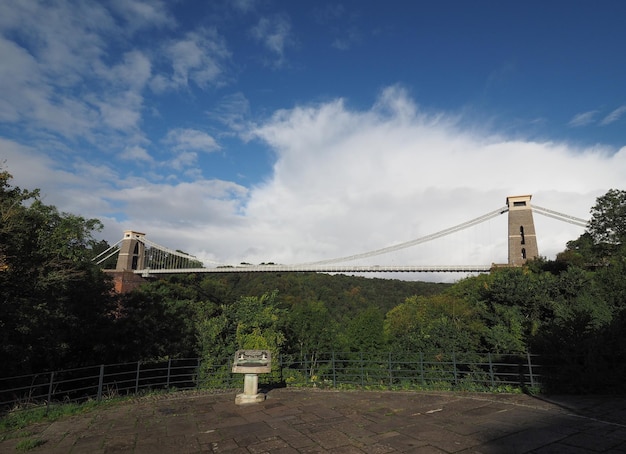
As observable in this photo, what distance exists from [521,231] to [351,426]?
40693mm

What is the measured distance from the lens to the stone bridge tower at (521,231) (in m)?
38.2

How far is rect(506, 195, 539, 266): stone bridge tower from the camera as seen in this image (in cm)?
3819

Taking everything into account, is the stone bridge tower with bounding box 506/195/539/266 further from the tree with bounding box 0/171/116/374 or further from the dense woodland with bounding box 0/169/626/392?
the tree with bounding box 0/171/116/374

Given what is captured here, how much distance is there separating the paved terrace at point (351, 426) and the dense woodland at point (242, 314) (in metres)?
2.88

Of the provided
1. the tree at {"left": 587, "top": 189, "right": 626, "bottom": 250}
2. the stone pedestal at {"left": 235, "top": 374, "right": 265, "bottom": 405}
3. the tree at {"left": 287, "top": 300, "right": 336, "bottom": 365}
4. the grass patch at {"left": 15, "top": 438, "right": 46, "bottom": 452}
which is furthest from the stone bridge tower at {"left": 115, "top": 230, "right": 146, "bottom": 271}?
the tree at {"left": 587, "top": 189, "right": 626, "bottom": 250}

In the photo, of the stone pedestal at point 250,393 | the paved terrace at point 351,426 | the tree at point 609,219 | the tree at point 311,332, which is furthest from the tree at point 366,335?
the stone pedestal at point 250,393

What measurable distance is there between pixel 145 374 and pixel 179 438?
1868 cm

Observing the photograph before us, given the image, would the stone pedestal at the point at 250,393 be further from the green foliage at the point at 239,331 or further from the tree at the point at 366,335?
the tree at the point at 366,335

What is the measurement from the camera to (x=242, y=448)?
5.35 metres

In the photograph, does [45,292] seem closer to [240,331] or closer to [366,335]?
[240,331]

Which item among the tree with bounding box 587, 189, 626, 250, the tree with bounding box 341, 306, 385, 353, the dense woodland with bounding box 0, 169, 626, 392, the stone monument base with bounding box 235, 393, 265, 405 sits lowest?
the tree with bounding box 341, 306, 385, 353

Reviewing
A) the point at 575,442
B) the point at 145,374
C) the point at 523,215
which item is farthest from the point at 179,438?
the point at 523,215

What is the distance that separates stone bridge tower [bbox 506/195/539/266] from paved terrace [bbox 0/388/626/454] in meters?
34.6

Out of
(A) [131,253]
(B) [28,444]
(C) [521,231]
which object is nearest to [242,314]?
(B) [28,444]
